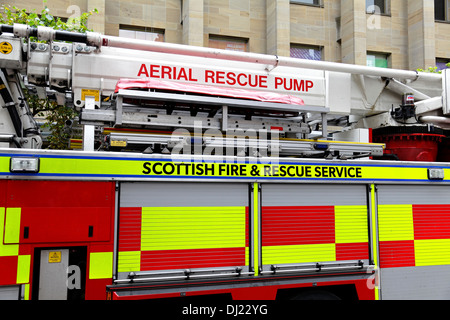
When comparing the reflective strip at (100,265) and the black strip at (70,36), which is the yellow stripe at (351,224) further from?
the black strip at (70,36)

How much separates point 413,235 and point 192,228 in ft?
9.25

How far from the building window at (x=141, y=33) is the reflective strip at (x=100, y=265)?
13.0 m

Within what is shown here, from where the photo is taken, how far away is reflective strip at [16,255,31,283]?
3.62 meters

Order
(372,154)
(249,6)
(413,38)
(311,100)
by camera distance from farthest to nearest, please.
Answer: (413,38), (249,6), (311,100), (372,154)

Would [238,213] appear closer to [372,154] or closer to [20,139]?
[372,154]

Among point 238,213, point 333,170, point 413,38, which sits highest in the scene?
point 413,38

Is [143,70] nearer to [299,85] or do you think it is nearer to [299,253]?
[299,85]

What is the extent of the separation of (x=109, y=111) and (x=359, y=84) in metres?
3.69

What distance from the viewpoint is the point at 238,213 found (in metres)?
4.37

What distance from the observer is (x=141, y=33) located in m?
15.8

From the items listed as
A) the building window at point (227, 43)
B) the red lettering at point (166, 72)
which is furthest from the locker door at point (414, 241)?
the building window at point (227, 43)

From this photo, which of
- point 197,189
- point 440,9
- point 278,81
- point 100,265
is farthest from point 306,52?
point 100,265

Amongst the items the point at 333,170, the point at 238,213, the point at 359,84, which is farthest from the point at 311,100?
the point at 238,213

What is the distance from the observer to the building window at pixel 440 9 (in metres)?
19.7
